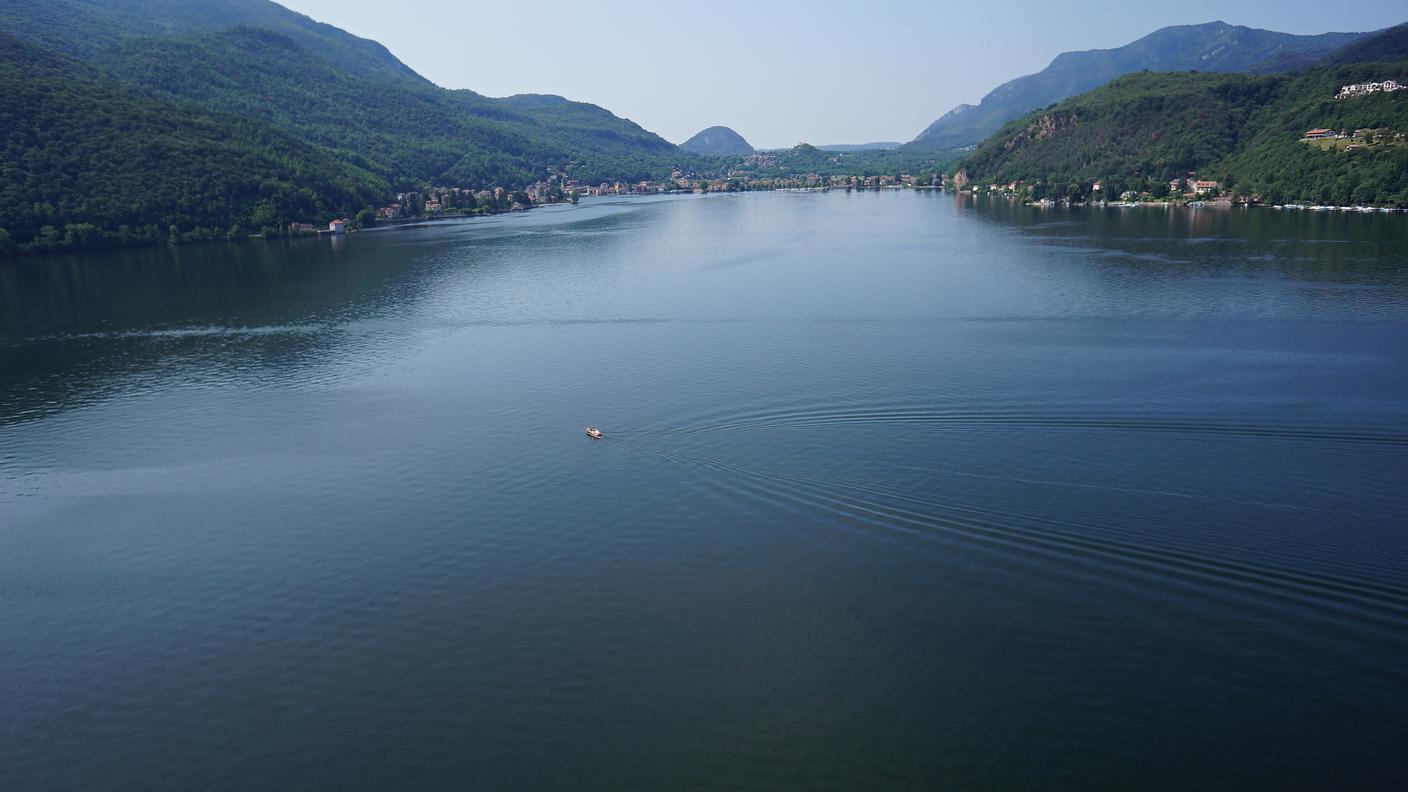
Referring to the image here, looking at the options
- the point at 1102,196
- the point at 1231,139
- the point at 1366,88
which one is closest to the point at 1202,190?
the point at 1102,196

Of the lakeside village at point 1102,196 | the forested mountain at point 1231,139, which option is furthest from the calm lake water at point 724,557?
the lakeside village at point 1102,196

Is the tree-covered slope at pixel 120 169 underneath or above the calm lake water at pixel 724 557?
above

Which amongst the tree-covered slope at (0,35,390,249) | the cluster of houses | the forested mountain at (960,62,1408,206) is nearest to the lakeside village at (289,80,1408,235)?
the cluster of houses

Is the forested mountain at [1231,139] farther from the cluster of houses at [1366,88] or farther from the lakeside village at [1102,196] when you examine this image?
A: the cluster of houses at [1366,88]

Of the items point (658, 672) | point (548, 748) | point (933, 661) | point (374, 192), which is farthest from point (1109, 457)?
point (374, 192)

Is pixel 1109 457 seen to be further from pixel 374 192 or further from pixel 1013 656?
pixel 374 192

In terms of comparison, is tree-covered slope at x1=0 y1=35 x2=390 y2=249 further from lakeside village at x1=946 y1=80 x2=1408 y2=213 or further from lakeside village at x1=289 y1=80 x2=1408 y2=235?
lakeside village at x1=946 y1=80 x2=1408 y2=213

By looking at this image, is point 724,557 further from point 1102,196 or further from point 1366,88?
point 1366,88
